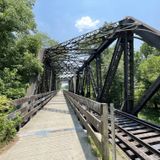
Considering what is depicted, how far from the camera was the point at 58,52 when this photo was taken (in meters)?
18.7

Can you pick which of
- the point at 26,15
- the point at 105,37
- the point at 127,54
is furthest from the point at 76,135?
the point at 105,37

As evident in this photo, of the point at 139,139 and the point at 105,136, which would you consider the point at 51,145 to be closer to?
the point at 105,136

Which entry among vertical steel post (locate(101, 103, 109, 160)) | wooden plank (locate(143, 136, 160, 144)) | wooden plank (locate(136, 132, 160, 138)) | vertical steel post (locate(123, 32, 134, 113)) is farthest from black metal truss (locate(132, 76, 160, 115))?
vertical steel post (locate(101, 103, 109, 160))

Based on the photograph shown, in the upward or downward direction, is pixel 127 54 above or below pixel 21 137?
above

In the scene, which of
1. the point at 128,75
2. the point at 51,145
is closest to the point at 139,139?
the point at 51,145

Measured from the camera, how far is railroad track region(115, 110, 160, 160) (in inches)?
176

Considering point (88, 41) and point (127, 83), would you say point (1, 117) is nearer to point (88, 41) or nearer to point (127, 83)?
point (127, 83)

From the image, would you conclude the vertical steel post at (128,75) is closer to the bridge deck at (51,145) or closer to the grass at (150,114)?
the bridge deck at (51,145)

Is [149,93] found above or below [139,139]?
above

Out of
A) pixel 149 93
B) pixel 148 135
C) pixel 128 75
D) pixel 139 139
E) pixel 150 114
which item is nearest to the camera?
pixel 139 139

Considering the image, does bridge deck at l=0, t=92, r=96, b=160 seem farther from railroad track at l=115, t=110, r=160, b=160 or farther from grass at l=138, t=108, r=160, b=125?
grass at l=138, t=108, r=160, b=125

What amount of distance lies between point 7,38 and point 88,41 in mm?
6390

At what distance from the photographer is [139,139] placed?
5.25 m

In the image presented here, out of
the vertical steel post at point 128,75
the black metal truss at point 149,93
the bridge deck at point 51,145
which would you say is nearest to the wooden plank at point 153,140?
the bridge deck at point 51,145
